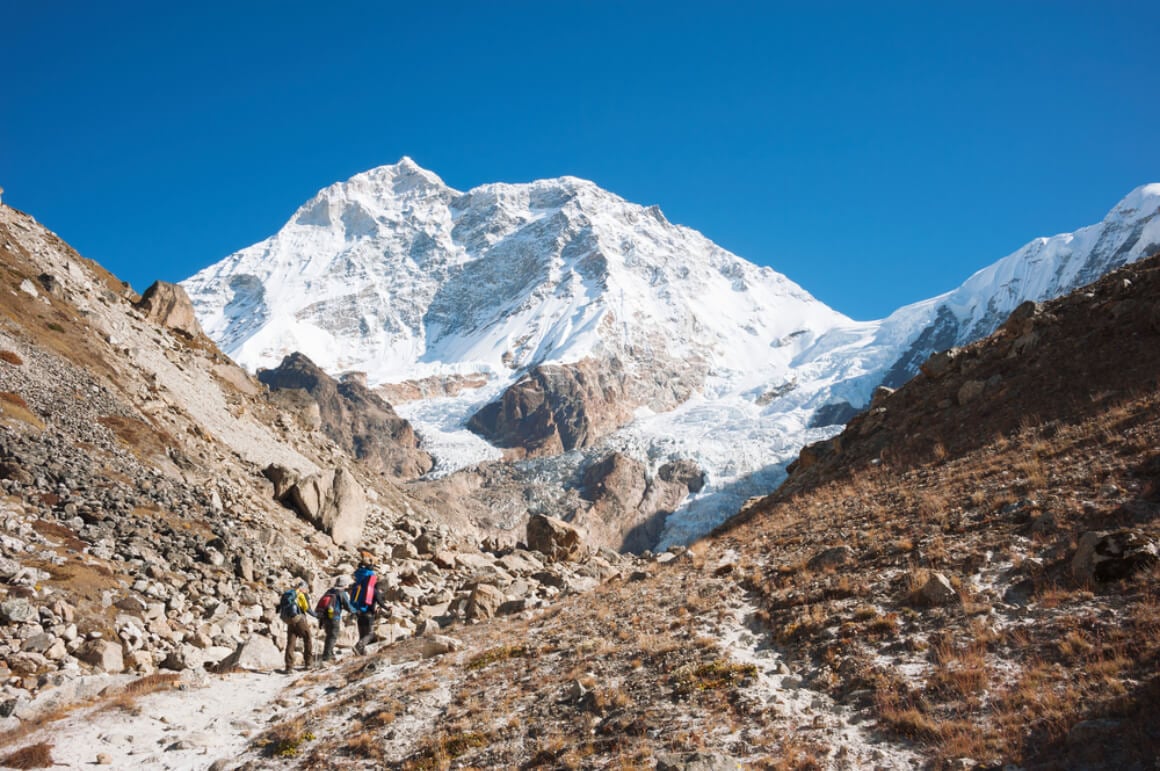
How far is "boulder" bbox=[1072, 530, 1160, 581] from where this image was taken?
402 inches

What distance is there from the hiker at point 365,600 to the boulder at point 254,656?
228 centimetres

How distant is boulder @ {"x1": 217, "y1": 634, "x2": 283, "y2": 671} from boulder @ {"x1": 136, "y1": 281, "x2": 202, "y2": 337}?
33.4 m

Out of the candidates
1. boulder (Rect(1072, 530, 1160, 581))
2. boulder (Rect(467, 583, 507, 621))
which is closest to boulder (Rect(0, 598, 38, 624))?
boulder (Rect(467, 583, 507, 621))

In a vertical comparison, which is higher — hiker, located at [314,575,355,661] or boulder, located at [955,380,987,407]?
boulder, located at [955,380,987,407]

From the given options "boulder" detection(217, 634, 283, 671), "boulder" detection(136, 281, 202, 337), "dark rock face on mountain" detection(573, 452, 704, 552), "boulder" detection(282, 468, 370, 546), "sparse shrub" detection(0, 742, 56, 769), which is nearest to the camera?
"sparse shrub" detection(0, 742, 56, 769)

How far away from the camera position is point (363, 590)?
19.2 m

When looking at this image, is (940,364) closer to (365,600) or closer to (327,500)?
(365,600)

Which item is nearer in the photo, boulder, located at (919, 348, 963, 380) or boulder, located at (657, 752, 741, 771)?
boulder, located at (657, 752, 741, 771)

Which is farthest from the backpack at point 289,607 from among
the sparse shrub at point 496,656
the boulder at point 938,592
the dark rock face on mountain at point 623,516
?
the dark rock face on mountain at point 623,516

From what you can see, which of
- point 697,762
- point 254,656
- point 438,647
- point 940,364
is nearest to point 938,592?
point 697,762

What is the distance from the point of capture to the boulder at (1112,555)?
402 inches

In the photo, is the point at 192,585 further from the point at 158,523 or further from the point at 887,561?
the point at 887,561

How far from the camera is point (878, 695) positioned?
937 cm

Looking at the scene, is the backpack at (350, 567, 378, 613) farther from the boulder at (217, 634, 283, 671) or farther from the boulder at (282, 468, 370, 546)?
the boulder at (282, 468, 370, 546)
